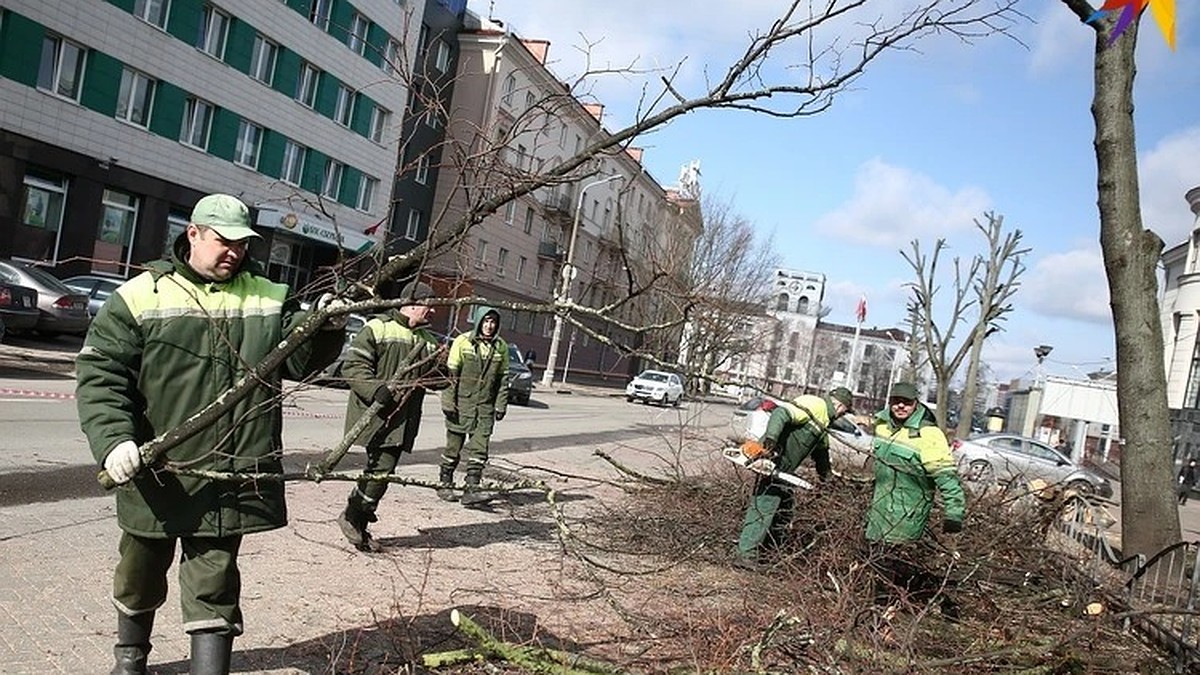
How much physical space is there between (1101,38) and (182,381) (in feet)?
22.8

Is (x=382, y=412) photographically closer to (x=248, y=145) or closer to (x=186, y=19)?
(x=186, y=19)

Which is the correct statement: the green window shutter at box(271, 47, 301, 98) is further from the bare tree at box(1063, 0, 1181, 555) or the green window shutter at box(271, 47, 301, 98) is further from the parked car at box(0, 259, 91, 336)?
the bare tree at box(1063, 0, 1181, 555)

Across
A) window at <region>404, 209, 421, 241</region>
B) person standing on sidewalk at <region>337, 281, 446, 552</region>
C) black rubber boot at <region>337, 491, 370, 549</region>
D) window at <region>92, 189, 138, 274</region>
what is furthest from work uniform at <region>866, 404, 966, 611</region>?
→ window at <region>404, 209, 421, 241</region>

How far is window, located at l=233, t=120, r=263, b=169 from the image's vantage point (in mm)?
28516

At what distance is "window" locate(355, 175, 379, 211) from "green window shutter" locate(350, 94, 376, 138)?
1.75 meters

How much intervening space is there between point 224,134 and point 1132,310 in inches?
1025

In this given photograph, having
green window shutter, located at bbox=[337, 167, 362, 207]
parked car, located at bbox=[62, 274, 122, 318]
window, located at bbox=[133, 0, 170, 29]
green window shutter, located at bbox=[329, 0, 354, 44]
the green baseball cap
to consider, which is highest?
green window shutter, located at bbox=[329, 0, 354, 44]

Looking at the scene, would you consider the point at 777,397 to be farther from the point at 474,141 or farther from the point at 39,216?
the point at 39,216

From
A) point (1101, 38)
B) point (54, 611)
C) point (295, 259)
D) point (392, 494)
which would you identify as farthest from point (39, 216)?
point (1101, 38)

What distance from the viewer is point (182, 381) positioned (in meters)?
3.27

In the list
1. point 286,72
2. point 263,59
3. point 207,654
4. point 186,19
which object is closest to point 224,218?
point 207,654

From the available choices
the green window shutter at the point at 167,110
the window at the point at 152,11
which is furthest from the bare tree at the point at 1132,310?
the green window shutter at the point at 167,110

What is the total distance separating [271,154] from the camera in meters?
29.8

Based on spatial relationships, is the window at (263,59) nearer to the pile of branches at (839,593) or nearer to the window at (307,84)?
the window at (307,84)
